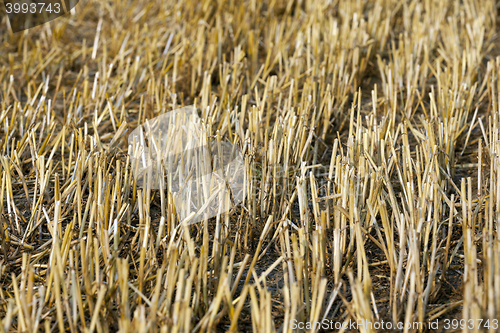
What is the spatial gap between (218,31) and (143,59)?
0.44m

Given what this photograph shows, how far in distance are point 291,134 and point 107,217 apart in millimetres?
631

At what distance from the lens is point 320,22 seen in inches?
108

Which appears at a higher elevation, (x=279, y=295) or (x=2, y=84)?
(x=2, y=84)

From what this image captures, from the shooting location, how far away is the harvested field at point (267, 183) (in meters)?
1.11

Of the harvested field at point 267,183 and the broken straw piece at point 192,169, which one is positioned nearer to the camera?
the harvested field at point 267,183

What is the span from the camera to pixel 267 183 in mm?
1494

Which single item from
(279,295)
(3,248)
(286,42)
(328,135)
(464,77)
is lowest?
(279,295)

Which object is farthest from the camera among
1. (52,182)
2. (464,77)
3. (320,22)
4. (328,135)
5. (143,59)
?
(320,22)

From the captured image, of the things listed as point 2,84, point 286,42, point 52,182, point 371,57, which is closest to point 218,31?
point 286,42

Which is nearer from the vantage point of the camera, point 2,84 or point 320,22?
point 2,84

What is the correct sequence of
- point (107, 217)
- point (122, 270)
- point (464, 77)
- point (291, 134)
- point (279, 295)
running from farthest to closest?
1. point (464, 77)
2. point (291, 134)
3. point (107, 217)
4. point (279, 295)
5. point (122, 270)

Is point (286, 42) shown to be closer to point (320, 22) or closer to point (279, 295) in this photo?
point (320, 22)

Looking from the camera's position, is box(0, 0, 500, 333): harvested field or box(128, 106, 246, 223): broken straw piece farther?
box(128, 106, 246, 223): broken straw piece

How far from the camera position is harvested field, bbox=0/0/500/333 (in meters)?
1.11
